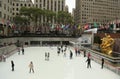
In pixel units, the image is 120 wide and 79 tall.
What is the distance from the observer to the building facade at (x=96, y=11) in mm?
158000

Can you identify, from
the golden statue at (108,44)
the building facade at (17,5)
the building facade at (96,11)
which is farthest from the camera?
the building facade at (96,11)

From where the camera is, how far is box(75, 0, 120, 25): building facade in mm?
158000

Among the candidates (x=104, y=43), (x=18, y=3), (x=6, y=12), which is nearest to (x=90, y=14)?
(x=18, y=3)

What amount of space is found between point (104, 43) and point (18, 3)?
8648 centimetres

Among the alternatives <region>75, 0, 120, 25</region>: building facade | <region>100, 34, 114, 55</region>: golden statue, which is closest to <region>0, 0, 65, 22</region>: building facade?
<region>75, 0, 120, 25</region>: building facade

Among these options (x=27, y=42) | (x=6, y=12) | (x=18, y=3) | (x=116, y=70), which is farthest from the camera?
(x=18, y=3)

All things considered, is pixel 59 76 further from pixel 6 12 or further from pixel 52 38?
pixel 52 38

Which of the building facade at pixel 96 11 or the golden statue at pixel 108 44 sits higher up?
the building facade at pixel 96 11

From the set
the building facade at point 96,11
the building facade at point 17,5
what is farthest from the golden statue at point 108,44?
the building facade at point 96,11

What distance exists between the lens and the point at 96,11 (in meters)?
167

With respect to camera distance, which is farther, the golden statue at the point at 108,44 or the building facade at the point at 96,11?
the building facade at the point at 96,11

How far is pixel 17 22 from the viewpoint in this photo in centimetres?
9238

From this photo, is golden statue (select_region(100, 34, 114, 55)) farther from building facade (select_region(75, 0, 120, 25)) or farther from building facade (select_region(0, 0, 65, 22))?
building facade (select_region(75, 0, 120, 25))

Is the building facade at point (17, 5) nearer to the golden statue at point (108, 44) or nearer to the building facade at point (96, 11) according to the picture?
the building facade at point (96, 11)
